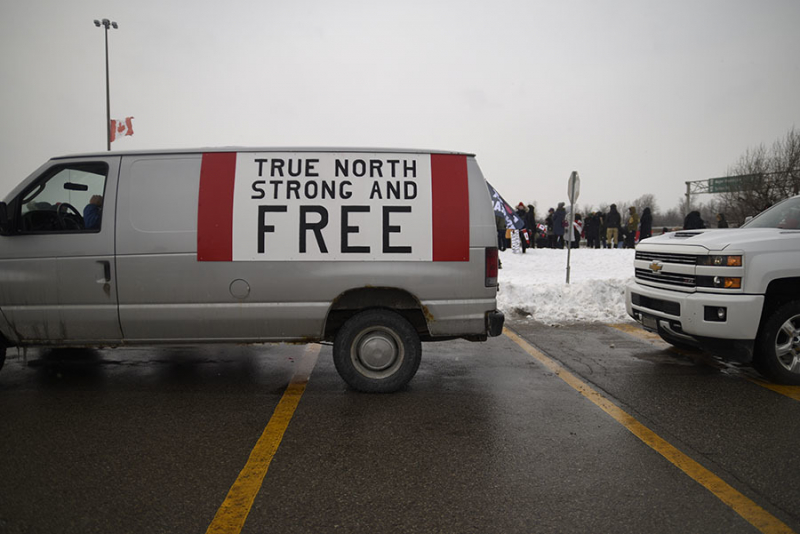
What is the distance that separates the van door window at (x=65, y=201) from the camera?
4574 mm

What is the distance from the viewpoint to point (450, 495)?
292 cm

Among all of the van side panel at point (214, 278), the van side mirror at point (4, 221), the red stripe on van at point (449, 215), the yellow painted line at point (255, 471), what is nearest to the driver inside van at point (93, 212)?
the van side panel at point (214, 278)

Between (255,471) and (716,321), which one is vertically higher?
(716,321)

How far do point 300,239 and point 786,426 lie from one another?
405 centimetres

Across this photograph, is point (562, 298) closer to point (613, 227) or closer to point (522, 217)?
point (522, 217)

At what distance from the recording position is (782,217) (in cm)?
A: 580

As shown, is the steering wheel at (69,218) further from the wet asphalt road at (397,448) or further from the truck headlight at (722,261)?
the truck headlight at (722,261)

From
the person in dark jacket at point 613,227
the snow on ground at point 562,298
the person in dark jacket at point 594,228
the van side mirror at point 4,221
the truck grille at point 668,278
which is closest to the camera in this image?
the van side mirror at point 4,221

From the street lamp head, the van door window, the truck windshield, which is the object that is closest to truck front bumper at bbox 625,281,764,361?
the truck windshield

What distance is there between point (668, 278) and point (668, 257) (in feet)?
0.74

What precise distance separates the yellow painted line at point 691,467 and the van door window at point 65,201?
4.59 metres

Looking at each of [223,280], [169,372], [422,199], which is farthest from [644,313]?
[169,372]

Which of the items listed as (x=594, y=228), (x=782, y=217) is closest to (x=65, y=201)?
(x=782, y=217)

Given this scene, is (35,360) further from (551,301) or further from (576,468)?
(551,301)
